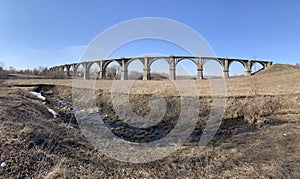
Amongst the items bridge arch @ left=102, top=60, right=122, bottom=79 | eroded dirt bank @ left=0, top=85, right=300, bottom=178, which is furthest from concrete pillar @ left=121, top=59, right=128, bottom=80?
eroded dirt bank @ left=0, top=85, right=300, bottom=178

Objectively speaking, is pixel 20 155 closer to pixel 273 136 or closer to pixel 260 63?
pixel 273 136

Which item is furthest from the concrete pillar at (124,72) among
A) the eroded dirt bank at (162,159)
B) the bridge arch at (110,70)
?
the eroded dirt bank at (162,159)

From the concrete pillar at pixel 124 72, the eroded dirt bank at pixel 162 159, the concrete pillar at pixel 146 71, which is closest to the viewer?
the eroded dirt bank at pixel 162 159

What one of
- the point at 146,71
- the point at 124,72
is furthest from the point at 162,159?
the point at 124,72

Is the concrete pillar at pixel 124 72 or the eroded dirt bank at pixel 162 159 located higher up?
the concrete pillar at pixel 124 72

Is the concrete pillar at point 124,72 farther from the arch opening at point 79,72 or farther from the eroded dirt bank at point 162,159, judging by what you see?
the eroded dirt bank at point 162,159

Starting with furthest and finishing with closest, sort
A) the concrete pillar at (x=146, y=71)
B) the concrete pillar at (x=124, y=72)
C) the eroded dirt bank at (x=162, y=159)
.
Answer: the concrete pillar at (x=146, y=71)
the concrete pillar at (x=124, y=72)
the eroded dirt bank at (x=162, y=159)

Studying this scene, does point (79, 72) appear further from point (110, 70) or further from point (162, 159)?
point (162, 159)

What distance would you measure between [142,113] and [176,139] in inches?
217

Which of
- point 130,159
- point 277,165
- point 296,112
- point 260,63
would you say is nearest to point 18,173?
point 130,159

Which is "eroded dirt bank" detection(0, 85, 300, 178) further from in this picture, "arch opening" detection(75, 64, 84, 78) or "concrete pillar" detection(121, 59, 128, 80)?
"arch opening" detection(75, 64, 84, 78)

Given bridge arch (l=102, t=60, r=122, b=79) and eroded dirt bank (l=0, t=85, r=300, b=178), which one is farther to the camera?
bridge arch (l=102, t=60, r=122, b=79)

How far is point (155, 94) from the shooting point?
54.0ft

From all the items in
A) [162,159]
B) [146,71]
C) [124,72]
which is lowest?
[162,159]
